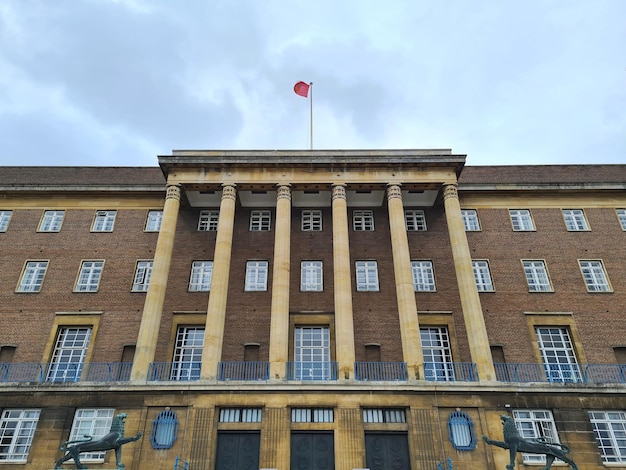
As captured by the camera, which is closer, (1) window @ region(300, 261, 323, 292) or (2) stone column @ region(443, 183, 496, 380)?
(2) stone column @ region(443, 183, 496, 380)

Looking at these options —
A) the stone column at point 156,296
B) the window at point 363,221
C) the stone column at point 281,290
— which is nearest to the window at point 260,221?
the stone column at point 281,290

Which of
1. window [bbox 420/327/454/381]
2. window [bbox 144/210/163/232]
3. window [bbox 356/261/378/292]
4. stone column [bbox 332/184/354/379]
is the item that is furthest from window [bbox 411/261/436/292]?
window [bbox 144/210/163/232]

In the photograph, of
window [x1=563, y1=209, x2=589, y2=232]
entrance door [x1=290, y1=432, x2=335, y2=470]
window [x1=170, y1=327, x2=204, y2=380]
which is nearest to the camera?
entrance door [x1=290, y1=432, x2=335, y2=470]

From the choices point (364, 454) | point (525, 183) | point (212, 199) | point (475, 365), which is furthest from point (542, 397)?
point (212, 199)

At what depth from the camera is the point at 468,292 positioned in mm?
24609

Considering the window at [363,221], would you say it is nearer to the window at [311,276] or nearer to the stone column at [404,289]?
the stone column at [404,289]

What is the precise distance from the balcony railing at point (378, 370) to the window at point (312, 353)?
1.48 metres

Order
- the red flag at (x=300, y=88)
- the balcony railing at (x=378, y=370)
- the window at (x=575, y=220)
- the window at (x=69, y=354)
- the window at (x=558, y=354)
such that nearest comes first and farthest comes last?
1. the balcony railing at (x=378, y=370)
2. the window at (x=558, y=354)
3. the window at (x=69, y=354)
4. the window at (x=575, y=220)
5. the red flag at (x=300, y=88)

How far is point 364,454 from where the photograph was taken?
2058 cm

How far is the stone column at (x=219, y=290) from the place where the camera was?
2270 cm

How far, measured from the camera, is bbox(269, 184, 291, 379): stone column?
74.4 feet

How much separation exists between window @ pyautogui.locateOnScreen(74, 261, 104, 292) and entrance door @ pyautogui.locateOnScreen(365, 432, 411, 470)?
17.2 m

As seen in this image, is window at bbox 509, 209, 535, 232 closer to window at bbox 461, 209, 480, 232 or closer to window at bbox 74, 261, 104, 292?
window at bbox 461, 209, 480, 232

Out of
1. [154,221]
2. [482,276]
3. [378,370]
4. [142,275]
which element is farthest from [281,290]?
[482,276]
